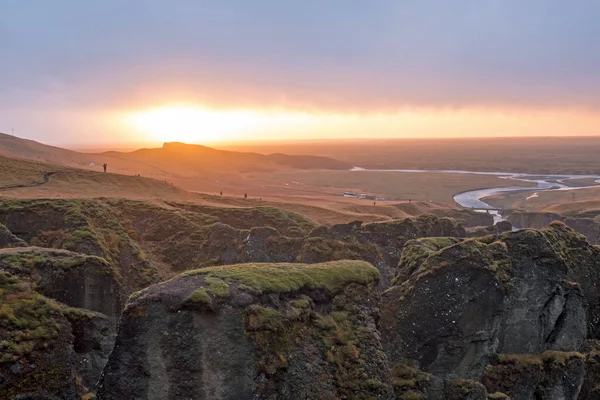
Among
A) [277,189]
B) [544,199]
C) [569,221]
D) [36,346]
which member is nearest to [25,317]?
[36,346]

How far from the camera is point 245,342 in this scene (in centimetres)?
1480

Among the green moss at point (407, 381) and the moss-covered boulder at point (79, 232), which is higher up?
the moss-covered boulder at point (79, 232)

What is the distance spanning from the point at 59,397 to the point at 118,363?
9.83ft

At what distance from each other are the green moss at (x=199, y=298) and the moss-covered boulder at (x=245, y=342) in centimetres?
3

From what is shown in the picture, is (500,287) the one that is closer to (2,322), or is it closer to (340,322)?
(340,322)

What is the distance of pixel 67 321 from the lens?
17.1 m

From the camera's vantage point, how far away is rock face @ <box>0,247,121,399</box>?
15055 mm

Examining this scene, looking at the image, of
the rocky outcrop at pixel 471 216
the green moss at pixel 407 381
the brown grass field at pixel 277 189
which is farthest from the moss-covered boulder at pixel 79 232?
the rocky outcrop at pixel 471 216

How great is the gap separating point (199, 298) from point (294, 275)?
13.7 ft

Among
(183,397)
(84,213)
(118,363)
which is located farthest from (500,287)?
(84,213)

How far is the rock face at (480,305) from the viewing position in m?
20.7

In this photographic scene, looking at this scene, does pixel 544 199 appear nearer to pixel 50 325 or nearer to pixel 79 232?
pixel 79 232

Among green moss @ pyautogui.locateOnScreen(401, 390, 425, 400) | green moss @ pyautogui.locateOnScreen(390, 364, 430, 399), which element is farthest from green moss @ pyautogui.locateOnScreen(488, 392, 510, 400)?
green moss @ pyautogui.locateOnScreen(401, 390, 425, 400)

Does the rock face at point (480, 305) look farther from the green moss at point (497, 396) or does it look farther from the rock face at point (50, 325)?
the rock face at point (50, 325)
